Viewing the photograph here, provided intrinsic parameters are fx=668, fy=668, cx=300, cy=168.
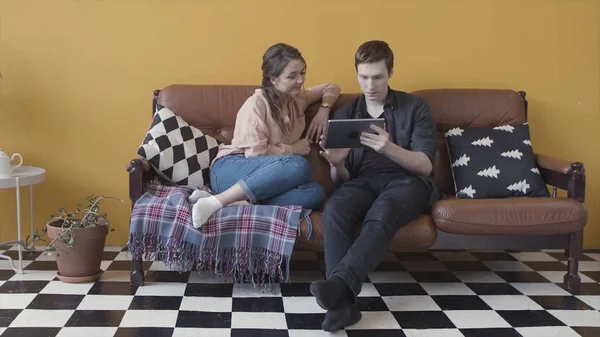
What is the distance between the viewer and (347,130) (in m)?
2.83

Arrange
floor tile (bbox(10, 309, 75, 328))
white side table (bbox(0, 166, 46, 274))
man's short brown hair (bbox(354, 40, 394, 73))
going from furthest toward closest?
white side table (bbox(0, 166, 46, 274)) < man's short brown hair (bbox(354, 40, 394, 73)) < floor tile (bbox(10, 309, 75, 328))

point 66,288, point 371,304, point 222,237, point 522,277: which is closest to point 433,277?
point 522,277

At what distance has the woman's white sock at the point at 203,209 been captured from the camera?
276 cm

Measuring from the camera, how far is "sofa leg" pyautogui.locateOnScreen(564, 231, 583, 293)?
2938 mm

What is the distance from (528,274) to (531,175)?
19.4 inches

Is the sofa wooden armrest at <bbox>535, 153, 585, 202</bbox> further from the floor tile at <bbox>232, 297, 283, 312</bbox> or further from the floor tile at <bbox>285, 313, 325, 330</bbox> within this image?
the floor tile at <bbox>232, 297, 283, 312</bbox>

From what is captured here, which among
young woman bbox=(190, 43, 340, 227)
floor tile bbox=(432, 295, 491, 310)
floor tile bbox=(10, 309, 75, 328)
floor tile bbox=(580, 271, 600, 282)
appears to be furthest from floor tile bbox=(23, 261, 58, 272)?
floor tile bbox=(580, 271, 600, 282)

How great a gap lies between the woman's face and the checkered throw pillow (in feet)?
1.57

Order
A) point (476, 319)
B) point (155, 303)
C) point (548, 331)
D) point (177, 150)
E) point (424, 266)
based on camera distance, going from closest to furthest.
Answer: point (548, 331) < point (476, 319) < point (155, 303) < point (177, 150) < point (424, 266)

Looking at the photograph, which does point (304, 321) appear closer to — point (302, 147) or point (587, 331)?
point (302, 147)

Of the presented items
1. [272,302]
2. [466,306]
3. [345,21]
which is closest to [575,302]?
[466,306]

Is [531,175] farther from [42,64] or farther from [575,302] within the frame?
[42,64]

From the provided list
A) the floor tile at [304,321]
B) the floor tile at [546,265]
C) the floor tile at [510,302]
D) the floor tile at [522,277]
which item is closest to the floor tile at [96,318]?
the floor tile at [304,321]

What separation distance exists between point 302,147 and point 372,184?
1.33 feet
